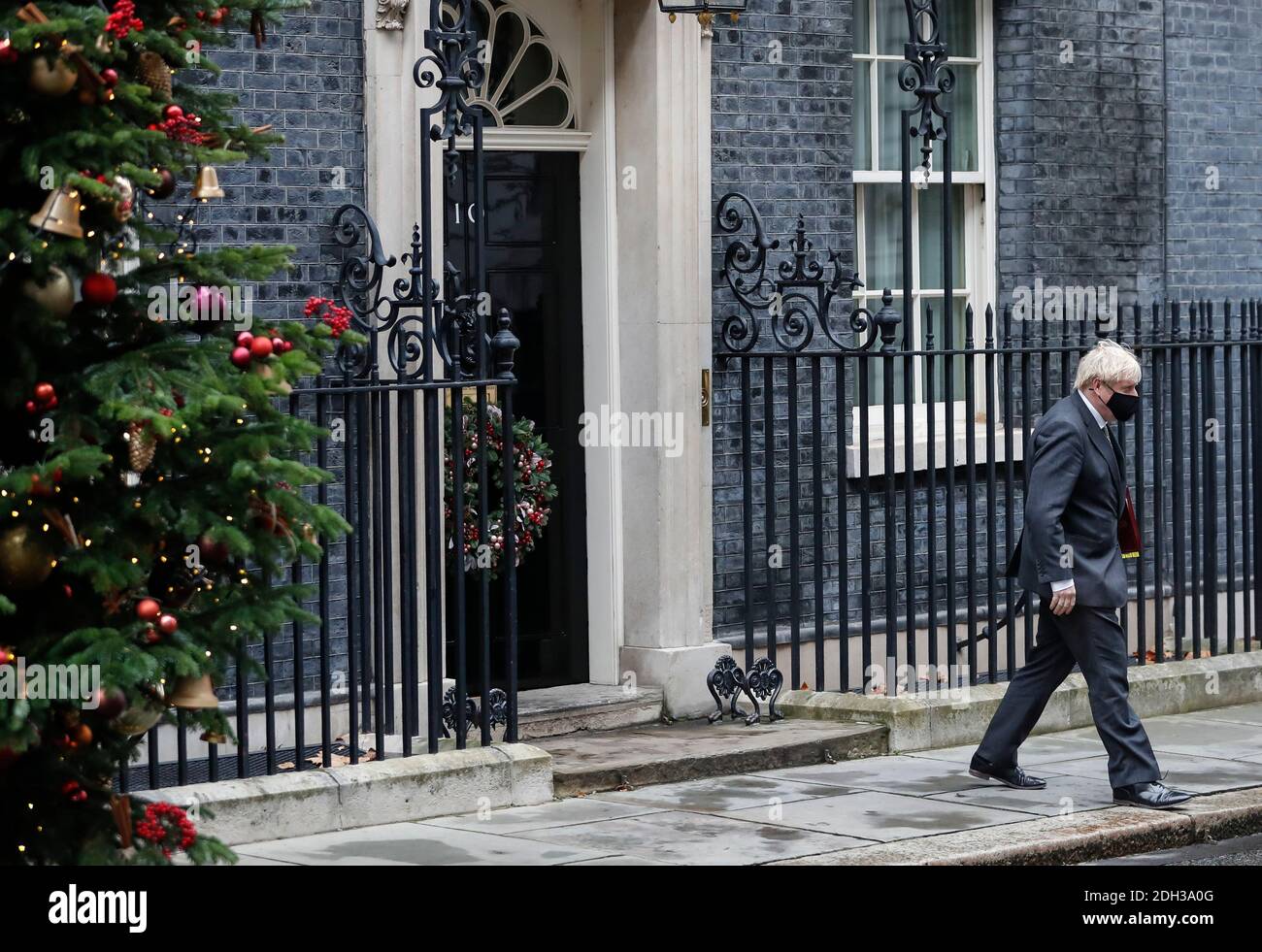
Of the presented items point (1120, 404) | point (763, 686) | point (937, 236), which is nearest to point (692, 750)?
point (763, 686)

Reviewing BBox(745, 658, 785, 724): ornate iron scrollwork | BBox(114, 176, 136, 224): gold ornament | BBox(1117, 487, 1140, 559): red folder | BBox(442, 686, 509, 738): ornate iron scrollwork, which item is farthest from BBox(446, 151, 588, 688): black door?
BBox(114, 176, 136, 224): gold ornament

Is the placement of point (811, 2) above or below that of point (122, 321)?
above

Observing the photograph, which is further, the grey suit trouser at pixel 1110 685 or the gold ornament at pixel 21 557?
the grey suit trouser at pixel 1110 685

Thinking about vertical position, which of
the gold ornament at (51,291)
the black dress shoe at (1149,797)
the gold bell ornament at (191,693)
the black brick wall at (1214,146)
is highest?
the black brick wall at (1214,146)

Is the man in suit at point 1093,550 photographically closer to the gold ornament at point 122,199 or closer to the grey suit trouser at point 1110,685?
the grey suit trouser at point 1110,685

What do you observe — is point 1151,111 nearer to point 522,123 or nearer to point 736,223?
point 736,223

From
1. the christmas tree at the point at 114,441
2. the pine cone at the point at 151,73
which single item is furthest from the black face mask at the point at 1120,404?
the pine cone at the point at 151,73

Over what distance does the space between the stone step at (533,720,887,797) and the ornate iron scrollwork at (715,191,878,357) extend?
1884 mm

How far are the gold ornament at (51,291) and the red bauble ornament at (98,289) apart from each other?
0.09m

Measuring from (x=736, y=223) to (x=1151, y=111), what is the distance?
3.59 meters

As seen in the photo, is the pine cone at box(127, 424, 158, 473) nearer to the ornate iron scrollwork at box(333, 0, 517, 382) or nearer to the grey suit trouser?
the ornate iron scrollwork at box(333, 0, 517, 382)

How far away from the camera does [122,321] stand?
17.8 feet

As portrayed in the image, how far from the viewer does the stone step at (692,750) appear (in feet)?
29.6

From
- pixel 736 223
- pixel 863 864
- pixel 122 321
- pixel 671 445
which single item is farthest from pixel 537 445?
pixel 122 321
